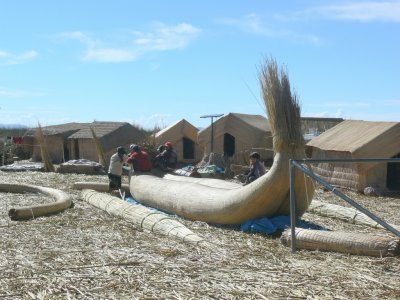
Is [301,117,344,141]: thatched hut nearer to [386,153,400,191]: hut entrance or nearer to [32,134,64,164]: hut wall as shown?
[386,153,400,191]: hut entrance

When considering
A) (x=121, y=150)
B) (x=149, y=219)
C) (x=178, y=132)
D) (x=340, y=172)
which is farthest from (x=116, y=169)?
(x=178, y=132)

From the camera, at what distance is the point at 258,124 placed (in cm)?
1830

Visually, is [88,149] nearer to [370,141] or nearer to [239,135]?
[239,135]

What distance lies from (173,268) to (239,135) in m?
13.7

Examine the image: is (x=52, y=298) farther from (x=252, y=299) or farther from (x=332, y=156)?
(x=332, y=156)

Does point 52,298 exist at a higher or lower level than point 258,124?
lower

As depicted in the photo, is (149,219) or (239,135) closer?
(149,219)

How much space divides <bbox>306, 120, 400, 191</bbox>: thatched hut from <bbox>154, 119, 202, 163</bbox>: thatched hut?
7727mm

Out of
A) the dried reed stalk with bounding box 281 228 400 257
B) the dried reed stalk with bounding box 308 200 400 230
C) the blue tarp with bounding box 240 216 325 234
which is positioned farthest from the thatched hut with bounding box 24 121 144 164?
the dried reed stalk with bounding box 281 228 400 257

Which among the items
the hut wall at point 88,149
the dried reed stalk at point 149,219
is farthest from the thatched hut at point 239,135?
the dried reed stalk at point 149,219

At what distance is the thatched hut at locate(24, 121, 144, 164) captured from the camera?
68.0 ft

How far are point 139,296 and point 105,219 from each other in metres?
3.95

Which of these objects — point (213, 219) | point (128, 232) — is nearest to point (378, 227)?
point (213, 219)

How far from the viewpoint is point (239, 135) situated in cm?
1803
